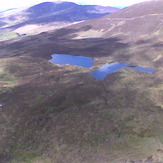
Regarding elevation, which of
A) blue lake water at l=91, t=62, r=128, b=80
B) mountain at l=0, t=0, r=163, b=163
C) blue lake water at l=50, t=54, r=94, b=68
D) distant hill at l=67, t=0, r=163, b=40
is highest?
distant hill at l=67, t=0, r=163, b=40

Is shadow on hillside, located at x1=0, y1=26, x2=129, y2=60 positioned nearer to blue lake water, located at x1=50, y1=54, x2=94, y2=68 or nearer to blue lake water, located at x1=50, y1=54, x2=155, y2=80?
blue lake water, located at x1=50, y1=54, x2=94, y2=68

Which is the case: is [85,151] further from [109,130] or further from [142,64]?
[142,64]

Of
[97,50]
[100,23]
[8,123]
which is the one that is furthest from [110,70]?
[100,23]

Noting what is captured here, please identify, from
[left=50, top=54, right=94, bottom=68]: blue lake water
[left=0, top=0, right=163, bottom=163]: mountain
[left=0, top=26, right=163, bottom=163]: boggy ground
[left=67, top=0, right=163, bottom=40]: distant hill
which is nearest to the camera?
[left=0, top=26, right=163, bottom=163]: boggy ground

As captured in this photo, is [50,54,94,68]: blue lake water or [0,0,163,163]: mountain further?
[50,54,94,68]: blue lake water

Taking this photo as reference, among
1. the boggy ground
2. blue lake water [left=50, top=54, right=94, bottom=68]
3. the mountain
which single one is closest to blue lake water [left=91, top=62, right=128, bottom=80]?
the mountain

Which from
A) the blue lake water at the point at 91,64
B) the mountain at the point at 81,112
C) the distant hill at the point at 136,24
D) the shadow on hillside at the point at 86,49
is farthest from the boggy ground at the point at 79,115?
the distant hill at the point at 136,24

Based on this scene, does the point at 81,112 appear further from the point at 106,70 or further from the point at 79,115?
the point at 106,70

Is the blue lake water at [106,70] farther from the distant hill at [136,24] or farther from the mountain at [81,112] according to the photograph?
the distant hill at [136,24]
